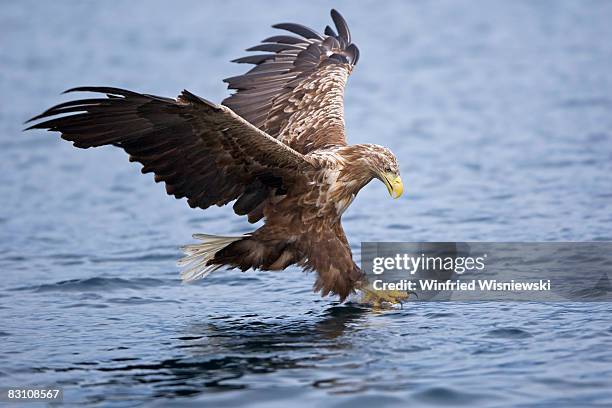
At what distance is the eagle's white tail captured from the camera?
856 centimetres

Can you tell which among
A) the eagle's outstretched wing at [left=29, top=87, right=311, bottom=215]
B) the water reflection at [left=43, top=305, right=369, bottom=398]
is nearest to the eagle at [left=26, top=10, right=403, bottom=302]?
the eagle's outstretched wing at [left=29, top=87, right=311, bottom=215]

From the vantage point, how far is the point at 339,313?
8562 millimetres

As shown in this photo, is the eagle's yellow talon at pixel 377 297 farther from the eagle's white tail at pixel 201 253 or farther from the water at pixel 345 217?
the eagle's white tail at pixel 201 253

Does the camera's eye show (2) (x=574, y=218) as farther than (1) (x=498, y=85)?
No

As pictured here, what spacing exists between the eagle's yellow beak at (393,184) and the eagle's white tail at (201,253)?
43.9 inches

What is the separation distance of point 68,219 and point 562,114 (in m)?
7.21

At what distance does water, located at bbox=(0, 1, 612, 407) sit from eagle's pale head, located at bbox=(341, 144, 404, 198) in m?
0.94

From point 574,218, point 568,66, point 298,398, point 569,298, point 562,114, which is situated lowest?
point 298,398

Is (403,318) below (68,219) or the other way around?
below

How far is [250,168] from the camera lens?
27.0 ft

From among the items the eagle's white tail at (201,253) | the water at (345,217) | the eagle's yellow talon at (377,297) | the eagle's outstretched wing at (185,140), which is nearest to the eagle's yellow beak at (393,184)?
the eagle's outstretched wing at (185,140)

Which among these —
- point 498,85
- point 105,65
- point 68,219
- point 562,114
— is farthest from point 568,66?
point 68,219

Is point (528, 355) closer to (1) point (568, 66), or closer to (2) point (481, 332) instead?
(2) point (481, 332)

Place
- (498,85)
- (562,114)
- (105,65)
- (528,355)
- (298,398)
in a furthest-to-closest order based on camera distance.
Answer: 1. (105,65)
2. (498,85)
3. (562,114)
4. (528,355)
5. (298,398)
